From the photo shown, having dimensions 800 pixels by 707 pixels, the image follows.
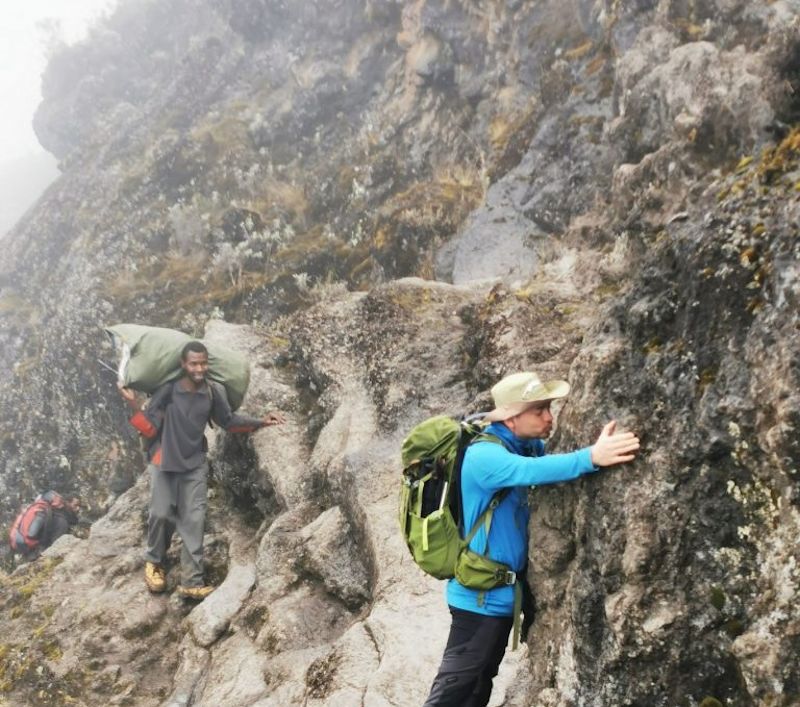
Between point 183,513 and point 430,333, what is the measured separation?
15.3 feet

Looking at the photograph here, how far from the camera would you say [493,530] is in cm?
485

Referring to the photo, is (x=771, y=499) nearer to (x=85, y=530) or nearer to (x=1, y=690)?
(x=1, y=690)

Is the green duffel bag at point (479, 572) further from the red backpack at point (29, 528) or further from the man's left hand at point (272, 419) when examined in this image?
the red backpack at point (29, 528)

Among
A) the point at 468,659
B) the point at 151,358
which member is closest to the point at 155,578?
the point at 151,358

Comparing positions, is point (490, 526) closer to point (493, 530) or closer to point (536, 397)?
point (493, 530)

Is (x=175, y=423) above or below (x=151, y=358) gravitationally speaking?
below

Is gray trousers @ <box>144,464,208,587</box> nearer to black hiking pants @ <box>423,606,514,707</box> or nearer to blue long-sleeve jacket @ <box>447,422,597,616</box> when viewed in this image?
black hiking pants @ <box>423,606,514,707</box>

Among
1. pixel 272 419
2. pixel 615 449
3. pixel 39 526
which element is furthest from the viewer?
pixel 39 526

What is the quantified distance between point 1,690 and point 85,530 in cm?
763

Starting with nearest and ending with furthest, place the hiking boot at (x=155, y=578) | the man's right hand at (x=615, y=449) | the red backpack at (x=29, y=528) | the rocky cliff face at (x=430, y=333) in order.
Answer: the rocky cliff face at (x=430, y=333) → the man's right hand at (x=615, y=449) → the hiking boot at (x=155, y=578) → the red backpack at (x=29, y=528)

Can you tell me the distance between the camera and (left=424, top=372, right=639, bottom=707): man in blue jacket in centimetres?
460

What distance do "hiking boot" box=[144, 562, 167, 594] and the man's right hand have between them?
336 inches

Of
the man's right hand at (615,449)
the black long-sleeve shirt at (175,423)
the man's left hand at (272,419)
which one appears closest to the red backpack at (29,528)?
the black long-sleeve shirt at (175,423)

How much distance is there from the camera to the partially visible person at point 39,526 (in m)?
14.8
